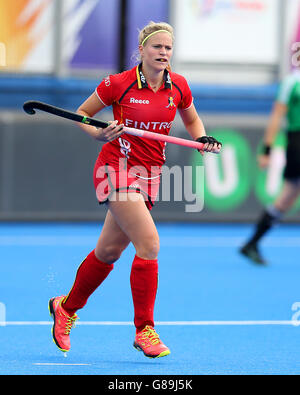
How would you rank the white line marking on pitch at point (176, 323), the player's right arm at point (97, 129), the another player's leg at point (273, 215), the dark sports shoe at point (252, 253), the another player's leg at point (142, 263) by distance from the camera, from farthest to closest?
the dark sports shoe at point (252, 253)
the another player's leg at point (273, 215)
the white line marking on pitch at point (176, 323)
the another player's leg at point (142, 263)
the player's right arm at point (97, 129)

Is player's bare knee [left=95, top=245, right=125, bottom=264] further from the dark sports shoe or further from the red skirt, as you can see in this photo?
the dark sports shoe

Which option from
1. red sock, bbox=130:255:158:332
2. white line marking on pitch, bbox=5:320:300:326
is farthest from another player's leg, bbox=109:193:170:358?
white line marking on pitch, bbox=5:320:300:326

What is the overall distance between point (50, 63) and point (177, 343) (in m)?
10.3

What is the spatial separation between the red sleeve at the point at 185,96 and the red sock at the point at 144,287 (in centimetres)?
85

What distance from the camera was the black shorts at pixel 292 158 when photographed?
796 centimetres

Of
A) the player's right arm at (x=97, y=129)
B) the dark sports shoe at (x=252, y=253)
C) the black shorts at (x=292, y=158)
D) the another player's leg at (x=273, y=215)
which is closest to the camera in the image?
the player's right arm at (x=97, y=129)

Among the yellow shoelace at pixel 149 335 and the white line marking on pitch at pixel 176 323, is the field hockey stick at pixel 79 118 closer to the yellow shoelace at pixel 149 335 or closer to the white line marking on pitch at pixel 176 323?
the yellow shoelace at pixel 149 335

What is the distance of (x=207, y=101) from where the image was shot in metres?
14.3

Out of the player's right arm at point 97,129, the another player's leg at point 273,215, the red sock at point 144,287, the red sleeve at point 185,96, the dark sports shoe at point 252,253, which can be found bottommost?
the red sock at point 144,287

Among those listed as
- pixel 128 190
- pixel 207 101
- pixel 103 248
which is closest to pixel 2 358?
pixel 103 248

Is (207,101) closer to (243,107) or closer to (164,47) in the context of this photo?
(243,107)

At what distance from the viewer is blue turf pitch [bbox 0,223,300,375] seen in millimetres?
4340

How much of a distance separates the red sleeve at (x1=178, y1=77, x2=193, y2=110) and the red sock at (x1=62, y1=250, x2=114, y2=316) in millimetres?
913

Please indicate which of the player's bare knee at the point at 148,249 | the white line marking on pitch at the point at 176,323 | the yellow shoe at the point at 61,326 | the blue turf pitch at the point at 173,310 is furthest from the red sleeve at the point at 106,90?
the white line marking on pitch at the point at 176,323
